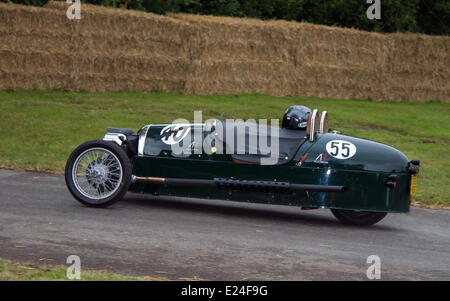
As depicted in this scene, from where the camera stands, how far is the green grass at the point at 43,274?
5141mm

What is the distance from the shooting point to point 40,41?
18500mm

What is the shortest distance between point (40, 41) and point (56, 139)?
244 inches

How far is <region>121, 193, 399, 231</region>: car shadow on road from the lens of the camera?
8.27m

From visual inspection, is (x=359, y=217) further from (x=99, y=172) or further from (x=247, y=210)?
(x=99, y=172)

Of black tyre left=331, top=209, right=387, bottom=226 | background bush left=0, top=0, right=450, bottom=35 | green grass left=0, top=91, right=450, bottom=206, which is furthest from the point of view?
background bush left=0, top=0, right=450, bottom=35

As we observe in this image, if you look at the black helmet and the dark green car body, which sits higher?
the black helmet

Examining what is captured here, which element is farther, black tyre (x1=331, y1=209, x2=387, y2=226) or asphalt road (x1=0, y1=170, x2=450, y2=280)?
black tyre (x1=331, y1=209, x2=387, y2=226)
